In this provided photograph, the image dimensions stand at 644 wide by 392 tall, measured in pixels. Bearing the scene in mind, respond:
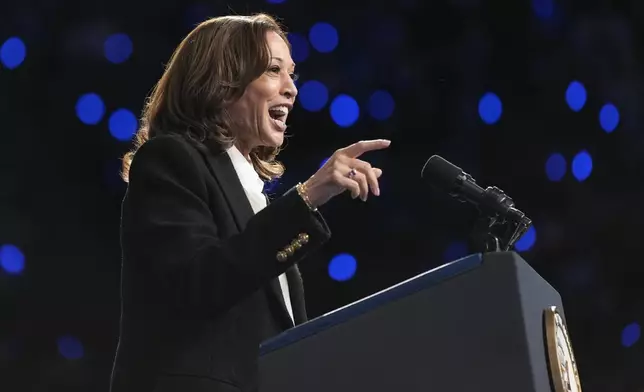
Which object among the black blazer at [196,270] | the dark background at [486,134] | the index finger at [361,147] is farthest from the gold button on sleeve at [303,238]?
the dark background at [486,134]

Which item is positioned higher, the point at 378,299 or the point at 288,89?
the point at 288,89

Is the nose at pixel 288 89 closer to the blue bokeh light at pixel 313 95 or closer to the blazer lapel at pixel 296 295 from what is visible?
the blazer lapel at pixel 296 295

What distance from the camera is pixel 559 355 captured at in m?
A: 1.12

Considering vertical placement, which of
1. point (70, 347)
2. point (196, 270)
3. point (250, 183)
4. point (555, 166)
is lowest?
point (196, 270)

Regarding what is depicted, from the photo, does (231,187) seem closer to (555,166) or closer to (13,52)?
(13,52)

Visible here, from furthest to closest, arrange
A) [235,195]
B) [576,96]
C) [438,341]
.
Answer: [576,96], [235,195], [438,341]

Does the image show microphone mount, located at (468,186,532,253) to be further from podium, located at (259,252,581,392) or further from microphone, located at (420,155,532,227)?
podium, located at (259,252,581,392)

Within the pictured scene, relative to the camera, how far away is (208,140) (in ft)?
5.25

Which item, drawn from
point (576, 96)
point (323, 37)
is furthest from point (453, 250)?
point (323, 37)

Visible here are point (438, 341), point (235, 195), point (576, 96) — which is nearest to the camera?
point (438, 341)

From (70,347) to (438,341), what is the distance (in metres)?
1.95

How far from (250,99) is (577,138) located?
165 cm

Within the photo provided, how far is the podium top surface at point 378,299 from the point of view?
3.44ft

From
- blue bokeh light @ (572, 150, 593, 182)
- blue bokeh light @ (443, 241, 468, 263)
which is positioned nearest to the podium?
blue bokeh light @ (443, 241, 468, 263)
